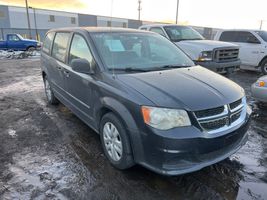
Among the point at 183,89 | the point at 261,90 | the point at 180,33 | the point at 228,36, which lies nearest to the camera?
the point at 183,89

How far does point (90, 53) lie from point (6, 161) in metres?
1.93

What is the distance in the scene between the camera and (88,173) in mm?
3033

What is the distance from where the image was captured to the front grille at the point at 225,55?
24.1 feet

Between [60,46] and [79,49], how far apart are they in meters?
1.02

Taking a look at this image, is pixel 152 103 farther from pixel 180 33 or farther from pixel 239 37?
pixel 239 37

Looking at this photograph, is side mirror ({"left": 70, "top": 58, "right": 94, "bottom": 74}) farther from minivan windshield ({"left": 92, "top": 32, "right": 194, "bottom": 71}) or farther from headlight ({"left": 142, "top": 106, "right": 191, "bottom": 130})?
headlight ({"left": 142, "top": 106, "right": 191, "bottom": 130})

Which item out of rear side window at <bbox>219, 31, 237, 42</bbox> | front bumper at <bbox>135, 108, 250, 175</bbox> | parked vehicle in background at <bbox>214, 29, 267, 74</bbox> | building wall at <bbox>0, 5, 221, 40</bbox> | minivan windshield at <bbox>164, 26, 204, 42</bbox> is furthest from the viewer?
building wall at <bbox>0, 5, 221, 40</bbox>

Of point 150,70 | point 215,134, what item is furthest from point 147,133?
point 150,70

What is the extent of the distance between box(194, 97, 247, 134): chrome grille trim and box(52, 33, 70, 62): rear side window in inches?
114

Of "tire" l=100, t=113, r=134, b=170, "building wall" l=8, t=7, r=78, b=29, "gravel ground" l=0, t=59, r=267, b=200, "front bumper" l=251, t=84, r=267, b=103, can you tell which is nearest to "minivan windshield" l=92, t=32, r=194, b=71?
"tire" l=100, t=113, r=134, b=170

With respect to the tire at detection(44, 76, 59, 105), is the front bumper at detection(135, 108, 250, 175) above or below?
above

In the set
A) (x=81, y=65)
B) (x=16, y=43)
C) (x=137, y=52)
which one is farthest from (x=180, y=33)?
(x=16, y=43)

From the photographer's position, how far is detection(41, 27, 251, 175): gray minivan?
243cm

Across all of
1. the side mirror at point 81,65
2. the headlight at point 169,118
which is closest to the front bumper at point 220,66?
the side mirror at point 81,65
